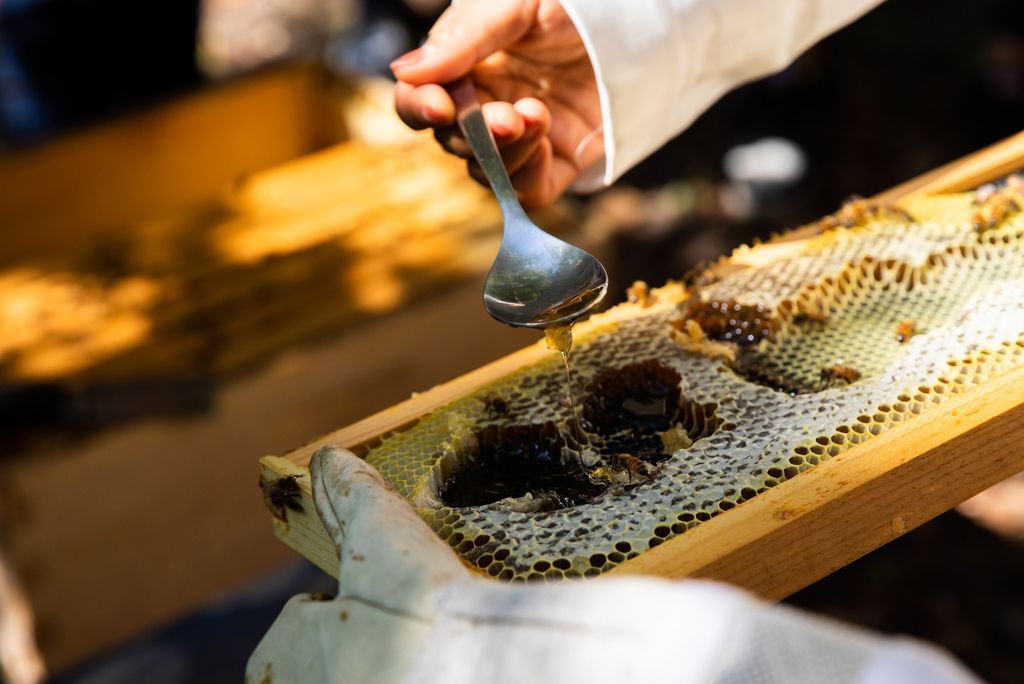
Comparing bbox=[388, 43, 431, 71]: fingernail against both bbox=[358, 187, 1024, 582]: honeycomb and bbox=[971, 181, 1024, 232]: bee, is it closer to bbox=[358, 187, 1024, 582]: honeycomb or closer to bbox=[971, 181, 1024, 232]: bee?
bbox=[358, 187, 1024, 582]: honeycomb

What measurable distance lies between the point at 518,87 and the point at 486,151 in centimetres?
52

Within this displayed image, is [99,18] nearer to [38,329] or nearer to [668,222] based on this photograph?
[38,329]

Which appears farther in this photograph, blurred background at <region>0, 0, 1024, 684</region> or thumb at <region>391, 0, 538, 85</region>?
blurred background at <region>0, 0, 1024, 684</region>

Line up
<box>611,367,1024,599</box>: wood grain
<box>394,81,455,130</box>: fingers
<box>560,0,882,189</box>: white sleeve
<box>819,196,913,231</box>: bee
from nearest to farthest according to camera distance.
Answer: <box>611,367,1024,599</box>: wood grain → <box>394,81,455,130</box>: fingers → <box>560,0,882,189</box>: white sleeve → <box>819,196,913,231</box>: bee

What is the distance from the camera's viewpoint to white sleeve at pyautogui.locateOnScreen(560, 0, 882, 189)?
220 centimetres

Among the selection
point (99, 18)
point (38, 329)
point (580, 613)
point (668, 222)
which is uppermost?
point (99, 18)

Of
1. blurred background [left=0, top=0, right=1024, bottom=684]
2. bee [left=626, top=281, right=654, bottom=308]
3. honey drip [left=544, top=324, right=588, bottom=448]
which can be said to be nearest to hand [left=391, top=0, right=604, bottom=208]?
bee [left=626, top=281, right=654, bottom=308]

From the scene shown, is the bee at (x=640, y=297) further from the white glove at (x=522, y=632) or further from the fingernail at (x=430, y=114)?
the white glove at (x=522, y=632)

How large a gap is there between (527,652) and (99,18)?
16.4 ft

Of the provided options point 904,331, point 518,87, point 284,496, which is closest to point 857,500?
point 904,331

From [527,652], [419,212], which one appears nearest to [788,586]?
[527,652]

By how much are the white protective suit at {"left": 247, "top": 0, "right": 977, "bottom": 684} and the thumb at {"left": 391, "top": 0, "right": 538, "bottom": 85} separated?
0.87m

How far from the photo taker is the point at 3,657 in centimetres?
363

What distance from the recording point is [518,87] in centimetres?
250
